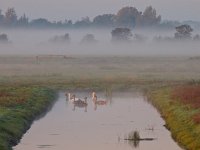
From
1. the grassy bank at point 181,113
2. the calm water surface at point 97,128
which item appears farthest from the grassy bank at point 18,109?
the grassy bank at point 181,113

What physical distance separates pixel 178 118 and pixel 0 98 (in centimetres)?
1495

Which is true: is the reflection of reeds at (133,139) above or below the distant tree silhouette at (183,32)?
below

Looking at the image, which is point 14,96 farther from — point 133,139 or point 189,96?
point 133,139

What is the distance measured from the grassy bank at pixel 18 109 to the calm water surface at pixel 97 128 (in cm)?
60

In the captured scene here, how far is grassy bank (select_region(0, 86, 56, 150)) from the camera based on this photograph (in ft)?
121

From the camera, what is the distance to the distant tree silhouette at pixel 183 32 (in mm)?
185538

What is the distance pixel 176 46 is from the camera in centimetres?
19650

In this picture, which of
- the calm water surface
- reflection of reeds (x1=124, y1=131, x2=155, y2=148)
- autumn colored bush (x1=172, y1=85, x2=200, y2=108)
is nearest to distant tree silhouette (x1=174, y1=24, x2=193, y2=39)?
autumn colored bush (x1=172, y1=85, x2=200, y2=108)

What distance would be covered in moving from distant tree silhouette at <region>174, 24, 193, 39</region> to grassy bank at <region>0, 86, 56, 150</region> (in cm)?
12431

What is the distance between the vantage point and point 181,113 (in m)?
44.6

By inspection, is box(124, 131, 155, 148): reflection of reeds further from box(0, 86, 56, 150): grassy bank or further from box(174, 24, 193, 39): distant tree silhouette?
box(174, 24, 193, 39): distant tree silhouette

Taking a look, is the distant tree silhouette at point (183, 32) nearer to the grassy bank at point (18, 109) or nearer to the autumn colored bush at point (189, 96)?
the grassy bank at point (18, 109)

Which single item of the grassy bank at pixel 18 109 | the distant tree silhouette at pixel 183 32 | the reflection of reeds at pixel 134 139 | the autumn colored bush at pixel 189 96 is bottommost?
the reflection of reeds at pixel 134 139

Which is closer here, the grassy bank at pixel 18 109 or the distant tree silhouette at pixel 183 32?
the grassy bank at pixel 18 109
